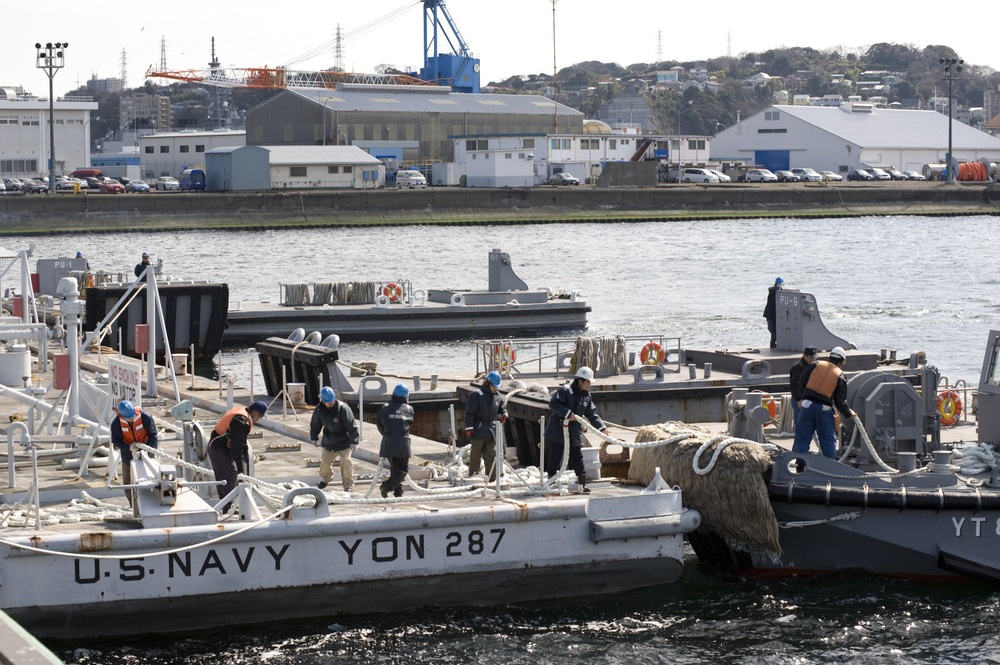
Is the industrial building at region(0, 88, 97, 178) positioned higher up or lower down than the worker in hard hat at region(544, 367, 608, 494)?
higher up

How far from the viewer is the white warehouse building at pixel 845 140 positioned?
432ft

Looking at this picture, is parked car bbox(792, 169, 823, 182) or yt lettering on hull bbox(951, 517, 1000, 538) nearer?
yt lettering on hull bbox(951, 517, 1000, 538)

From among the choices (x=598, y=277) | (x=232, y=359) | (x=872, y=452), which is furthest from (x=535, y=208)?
(x=872, y=452)

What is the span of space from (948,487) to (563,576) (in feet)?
15.0

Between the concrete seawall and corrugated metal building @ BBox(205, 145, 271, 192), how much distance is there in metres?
7.03

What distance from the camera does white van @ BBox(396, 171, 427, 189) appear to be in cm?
10369

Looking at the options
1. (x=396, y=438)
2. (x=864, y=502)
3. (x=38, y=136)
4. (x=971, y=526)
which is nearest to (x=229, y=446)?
(x=396, y=438)

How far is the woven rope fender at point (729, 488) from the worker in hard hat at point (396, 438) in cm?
276

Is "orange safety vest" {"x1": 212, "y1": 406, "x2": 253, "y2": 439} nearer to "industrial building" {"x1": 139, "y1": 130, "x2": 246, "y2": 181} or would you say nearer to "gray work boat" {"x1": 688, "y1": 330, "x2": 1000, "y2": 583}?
"gray work boat" {"x1": 688, "y1": 330, "x2": 1000, "y2": 583}

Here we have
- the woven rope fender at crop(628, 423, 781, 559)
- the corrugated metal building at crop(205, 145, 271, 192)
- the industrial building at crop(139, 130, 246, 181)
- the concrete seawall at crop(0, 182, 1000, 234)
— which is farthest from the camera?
the industrial building at crop(139, 130, 246, 181)

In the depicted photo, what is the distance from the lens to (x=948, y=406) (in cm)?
2030

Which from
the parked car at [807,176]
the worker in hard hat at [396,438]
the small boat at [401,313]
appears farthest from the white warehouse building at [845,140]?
the worker in hard hat at [396,438]

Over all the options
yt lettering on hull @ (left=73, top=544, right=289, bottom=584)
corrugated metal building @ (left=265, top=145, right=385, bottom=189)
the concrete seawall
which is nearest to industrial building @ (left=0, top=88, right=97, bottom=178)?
corrugated metal building @ (left=265, top=145, right=385, bottom=189)

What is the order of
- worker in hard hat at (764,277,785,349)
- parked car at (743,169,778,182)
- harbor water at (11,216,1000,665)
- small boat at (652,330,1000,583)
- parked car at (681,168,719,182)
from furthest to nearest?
parked car at (743,169,778,182) → parked car at (681,168,719,182) → worker in hard hat at (764,277,785,349) → small boat at (652,330,1000,583) → harbor water at (11,216,1000,665)
